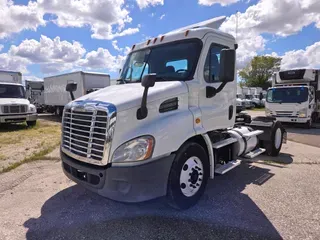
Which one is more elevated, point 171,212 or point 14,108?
point 14,108

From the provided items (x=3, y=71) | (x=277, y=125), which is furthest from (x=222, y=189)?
(x=3, y=71)

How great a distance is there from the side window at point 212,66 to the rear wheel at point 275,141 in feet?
11.3

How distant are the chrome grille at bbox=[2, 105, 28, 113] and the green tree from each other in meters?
55.2

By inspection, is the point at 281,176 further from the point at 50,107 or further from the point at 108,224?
the point at 50,107

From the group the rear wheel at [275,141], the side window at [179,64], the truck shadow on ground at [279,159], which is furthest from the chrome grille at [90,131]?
the rear wheel at [275,141]

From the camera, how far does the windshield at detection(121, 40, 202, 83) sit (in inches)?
152

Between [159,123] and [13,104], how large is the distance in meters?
11.7

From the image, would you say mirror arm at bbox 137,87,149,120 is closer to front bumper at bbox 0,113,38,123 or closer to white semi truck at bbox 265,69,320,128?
front bumper at bbox 0,113,38,123

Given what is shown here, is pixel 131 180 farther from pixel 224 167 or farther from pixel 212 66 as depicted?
pixel 212 66

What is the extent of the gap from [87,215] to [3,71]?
1372 cm

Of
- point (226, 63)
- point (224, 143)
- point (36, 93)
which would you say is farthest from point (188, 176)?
point (36, 93)

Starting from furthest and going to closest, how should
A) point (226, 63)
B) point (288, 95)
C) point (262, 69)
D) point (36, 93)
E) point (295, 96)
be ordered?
point (262, 69), point (36, 93), point (288, 95), point (295, 96), point (226, 63)

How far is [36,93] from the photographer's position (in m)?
27.9

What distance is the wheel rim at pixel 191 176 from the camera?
3.57 meters
